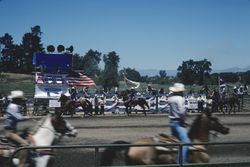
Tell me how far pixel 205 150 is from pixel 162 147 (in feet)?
3.35

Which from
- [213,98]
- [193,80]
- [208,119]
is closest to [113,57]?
[193,80]

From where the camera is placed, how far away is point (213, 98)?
36.3 m

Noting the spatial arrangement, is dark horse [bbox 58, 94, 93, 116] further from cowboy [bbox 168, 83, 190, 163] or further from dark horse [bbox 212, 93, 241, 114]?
cowboy [bbox 168, 83, 190, 163]

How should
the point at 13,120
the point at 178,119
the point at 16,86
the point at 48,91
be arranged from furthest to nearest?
the point at 16,86 → the point at 48,91 → the point at 178,119 → the point at 13,120

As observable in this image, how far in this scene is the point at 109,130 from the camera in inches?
895

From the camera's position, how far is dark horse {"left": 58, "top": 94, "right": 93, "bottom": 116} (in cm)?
3164

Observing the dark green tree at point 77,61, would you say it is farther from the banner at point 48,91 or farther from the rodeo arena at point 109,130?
the banner at point 48,91

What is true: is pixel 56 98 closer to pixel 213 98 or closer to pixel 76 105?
pixel 76 105

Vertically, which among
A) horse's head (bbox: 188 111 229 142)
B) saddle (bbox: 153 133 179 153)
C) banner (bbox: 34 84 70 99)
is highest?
banner (bbox: 34 84 70 99)

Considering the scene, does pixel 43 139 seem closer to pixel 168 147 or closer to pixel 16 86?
pixel 168 147

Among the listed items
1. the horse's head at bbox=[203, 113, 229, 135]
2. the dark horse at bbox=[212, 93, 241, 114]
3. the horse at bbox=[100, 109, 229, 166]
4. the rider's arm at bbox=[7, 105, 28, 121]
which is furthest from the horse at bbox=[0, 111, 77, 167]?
the dark horse at bbox=[212, 93, 241, 114]

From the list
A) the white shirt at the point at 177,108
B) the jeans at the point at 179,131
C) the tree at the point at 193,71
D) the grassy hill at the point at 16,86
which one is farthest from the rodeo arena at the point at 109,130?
the tree at the point at 193,71

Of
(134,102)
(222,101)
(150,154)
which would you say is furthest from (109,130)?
(222,101)

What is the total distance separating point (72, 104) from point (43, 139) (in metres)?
22.2
